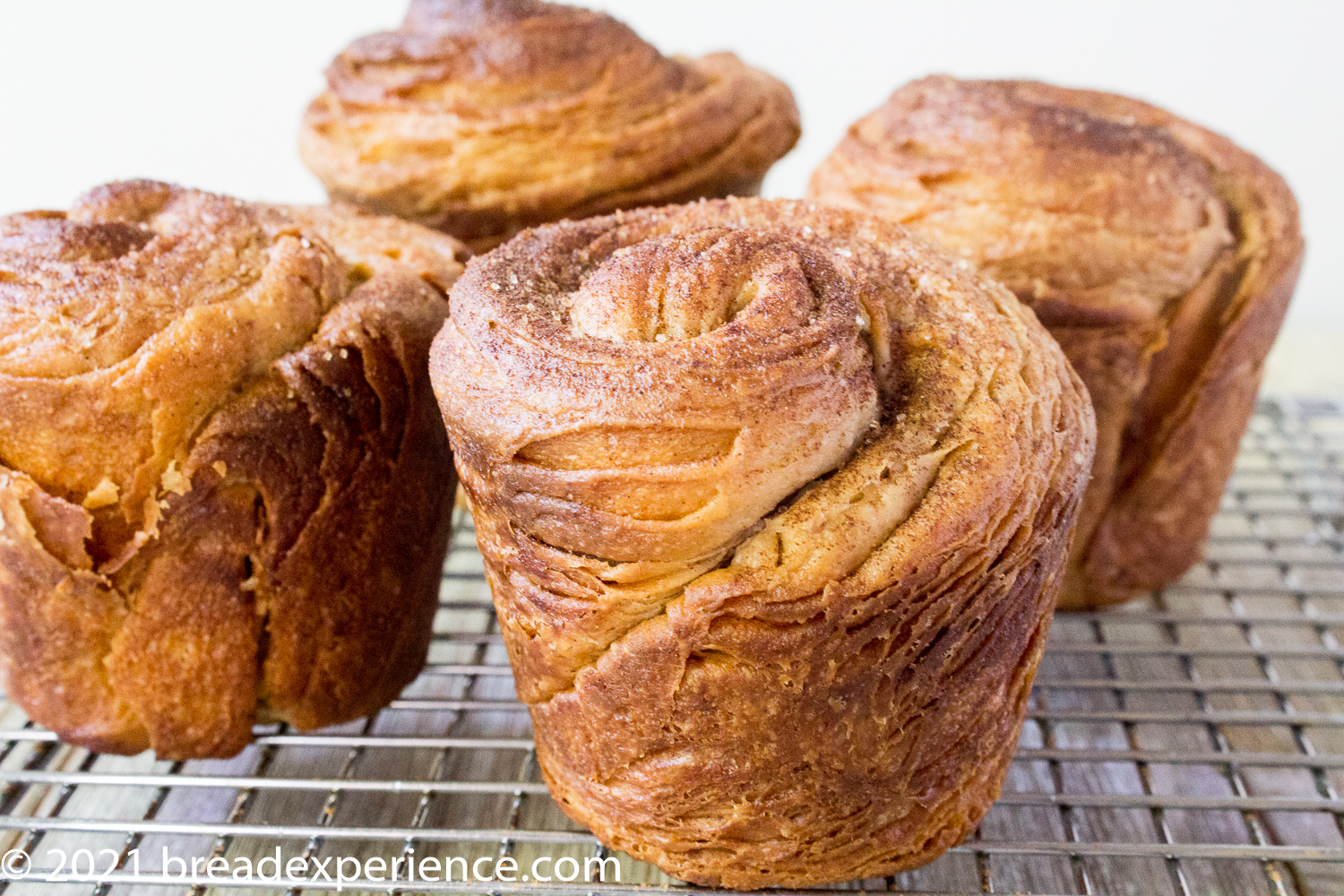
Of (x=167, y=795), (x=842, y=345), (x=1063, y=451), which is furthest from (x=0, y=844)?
(x=1063, y=451)

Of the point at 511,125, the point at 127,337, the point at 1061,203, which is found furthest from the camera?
the point at 511,125

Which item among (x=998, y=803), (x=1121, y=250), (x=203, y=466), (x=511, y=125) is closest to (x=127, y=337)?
(x=203, y=466)

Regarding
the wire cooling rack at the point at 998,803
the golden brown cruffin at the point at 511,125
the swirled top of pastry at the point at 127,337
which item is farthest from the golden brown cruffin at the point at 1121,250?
the swirled top of pastry at the point at 127,337

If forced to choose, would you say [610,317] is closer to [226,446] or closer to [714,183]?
[226,446]
